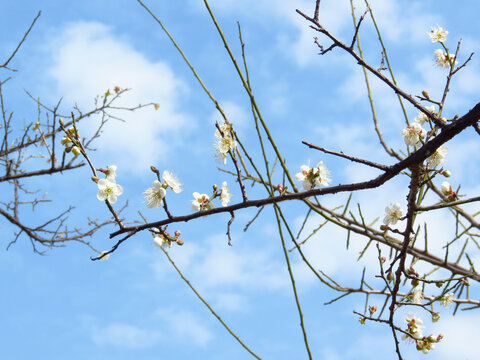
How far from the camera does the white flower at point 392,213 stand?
1.83 meters

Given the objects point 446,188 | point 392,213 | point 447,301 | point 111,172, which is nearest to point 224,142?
point 111,172

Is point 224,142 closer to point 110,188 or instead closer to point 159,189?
point 159,189

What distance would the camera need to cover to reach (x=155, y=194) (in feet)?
5.19

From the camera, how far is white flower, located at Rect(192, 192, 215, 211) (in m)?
1.69

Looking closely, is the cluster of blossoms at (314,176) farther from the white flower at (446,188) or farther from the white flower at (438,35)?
the white flower at (438,35)

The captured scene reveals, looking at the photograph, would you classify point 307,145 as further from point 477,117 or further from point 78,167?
point 78,167

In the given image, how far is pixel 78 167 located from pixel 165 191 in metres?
1.82

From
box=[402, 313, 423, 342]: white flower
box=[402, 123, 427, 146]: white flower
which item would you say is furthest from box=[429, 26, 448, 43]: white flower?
box=[402, 313, 423, 342]: white flower

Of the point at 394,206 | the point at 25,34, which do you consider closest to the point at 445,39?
the point at 394,206

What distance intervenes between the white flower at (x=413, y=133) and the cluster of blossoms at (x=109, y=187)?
1144 millimetres

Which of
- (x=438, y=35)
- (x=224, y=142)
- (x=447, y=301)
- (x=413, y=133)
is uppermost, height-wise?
(x=438, y=35)

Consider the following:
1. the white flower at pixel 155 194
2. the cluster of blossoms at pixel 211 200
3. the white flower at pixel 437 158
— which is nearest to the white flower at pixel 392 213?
the white flower at pixel 437 158

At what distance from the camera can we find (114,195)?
1603mm

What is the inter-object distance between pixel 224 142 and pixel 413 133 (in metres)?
0.80
